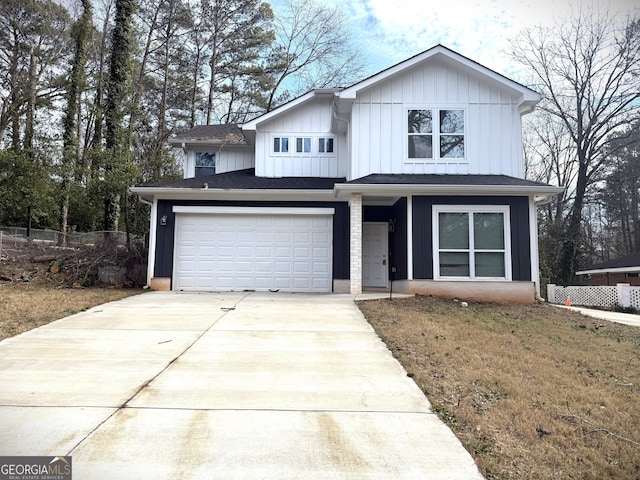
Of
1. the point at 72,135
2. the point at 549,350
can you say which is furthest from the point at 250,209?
the point at 72,135

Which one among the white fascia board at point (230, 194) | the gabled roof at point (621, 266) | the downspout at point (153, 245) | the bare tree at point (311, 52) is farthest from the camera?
the bare tree at point (311, 52)

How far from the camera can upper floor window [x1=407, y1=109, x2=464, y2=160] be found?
442 inches

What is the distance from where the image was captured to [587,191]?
23.5 m

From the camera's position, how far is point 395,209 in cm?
1223

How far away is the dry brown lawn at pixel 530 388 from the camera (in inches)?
107

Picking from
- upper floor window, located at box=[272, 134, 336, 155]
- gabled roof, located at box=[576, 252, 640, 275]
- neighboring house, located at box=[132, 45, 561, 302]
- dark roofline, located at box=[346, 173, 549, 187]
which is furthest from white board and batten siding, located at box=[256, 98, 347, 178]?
gabled roof, located at box=[576, 252, 640, 275]

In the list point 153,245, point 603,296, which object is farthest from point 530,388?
point 603,296

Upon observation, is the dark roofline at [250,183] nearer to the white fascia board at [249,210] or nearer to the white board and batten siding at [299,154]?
the white board and batten siding at [299,154]

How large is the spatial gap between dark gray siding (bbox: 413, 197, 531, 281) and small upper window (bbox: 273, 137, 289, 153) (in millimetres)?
4817

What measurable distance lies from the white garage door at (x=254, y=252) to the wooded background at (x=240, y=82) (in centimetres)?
657

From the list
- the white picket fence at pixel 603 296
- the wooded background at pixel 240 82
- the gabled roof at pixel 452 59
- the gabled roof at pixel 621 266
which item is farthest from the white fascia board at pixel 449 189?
the gabled roof at pixel 621 266

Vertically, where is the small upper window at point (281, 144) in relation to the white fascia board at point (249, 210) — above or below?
above

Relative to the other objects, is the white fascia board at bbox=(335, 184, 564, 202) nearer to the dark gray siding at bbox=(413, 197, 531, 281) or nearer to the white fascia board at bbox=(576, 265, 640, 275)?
the dark gray siding at bbox=(413, 197, 531, 281)

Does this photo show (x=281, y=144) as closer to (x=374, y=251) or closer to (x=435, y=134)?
(x=374, y=251)
